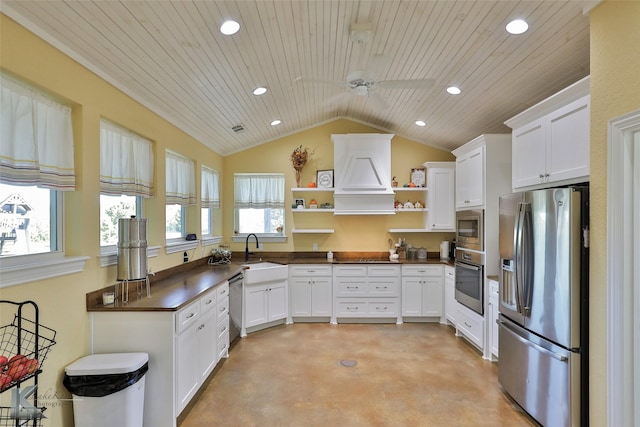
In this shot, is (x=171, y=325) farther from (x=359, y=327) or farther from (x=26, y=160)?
(x=359, y=327)

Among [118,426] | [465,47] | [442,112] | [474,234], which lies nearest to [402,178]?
[442,112]

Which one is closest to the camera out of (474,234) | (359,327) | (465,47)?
(465,47)

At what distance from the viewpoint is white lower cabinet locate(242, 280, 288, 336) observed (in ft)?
14.7

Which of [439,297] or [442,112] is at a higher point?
[442,112]

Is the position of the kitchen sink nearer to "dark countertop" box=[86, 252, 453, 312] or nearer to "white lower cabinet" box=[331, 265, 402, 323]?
"dark countertop" box=[86, 252, 453, 312]

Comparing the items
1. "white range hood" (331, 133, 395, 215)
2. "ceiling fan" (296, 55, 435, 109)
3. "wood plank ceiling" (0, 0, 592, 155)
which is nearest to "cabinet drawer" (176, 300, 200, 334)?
"wood plank ceiling" (0, 0, 592, 155)

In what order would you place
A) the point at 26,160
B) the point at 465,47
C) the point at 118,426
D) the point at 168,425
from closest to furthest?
1. the point at 26,160
2. the point at 118,426
3. the point at 168,425
4. the point at 465,47

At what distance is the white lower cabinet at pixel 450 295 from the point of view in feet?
15.2

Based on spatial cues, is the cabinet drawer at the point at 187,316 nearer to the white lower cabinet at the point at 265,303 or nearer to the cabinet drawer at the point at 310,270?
the white lower cabinet at the point at 265,303

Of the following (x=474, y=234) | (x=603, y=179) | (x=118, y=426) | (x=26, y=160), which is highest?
(x=26, y=160)

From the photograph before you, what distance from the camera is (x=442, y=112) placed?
4258 millimetres

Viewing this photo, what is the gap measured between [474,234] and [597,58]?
7.34ft

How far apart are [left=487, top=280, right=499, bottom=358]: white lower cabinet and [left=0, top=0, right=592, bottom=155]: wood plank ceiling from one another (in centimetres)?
197

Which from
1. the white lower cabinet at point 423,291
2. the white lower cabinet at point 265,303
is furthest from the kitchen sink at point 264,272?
the white lower cabinet at point 423,291
